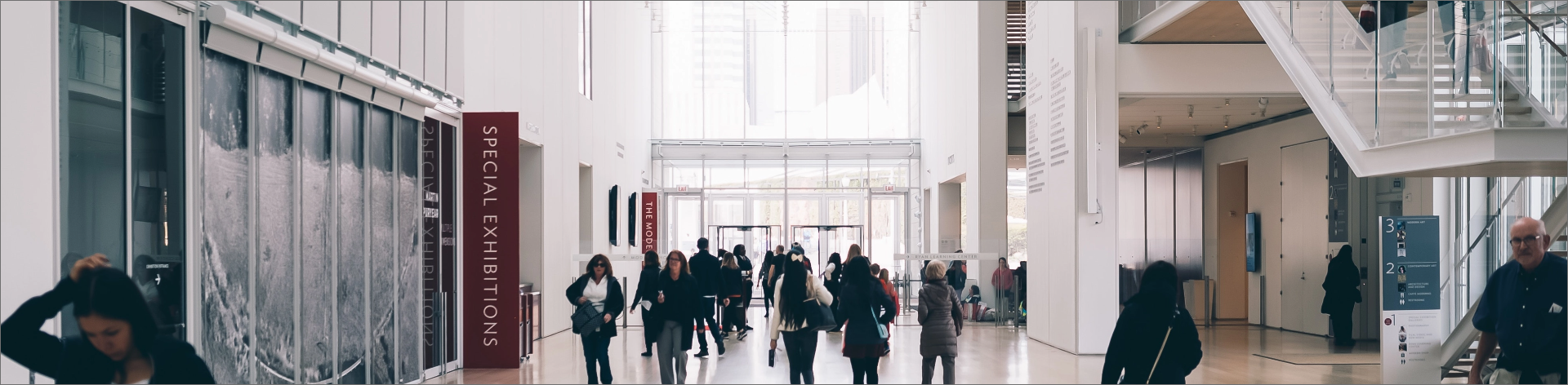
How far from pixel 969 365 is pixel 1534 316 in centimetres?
568

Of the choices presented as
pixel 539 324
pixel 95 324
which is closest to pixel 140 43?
pixel 95 324

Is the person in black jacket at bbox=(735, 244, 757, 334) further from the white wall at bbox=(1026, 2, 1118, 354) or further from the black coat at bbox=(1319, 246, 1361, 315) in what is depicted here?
the black coat at bbox=(1319, 246, 1361, 315)

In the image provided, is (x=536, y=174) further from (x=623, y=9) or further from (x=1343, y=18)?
(x=1343, y=18)

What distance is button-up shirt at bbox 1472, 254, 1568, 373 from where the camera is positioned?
195 inches

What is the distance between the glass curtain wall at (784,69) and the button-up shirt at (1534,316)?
20.5 m

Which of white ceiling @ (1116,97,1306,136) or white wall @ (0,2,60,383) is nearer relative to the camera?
white wall @ (0,2,60,383)

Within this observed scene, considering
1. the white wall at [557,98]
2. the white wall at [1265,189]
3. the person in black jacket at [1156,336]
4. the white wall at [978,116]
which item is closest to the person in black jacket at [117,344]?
the person in black jacket at [1156,336]

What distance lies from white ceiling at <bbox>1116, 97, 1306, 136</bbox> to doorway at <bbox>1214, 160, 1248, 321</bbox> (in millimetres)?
866

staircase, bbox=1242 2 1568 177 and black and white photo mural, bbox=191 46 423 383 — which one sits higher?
staircase, bbox=1242 2 1568 177

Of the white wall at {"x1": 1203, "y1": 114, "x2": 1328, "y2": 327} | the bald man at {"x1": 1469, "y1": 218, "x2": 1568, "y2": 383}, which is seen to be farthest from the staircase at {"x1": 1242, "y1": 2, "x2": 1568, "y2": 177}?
the white wall at {"x1": 1203, "y1": 114, "x2": 1328, "y2": 327}

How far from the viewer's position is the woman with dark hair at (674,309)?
755cm

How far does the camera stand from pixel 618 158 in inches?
763

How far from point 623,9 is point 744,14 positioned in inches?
254

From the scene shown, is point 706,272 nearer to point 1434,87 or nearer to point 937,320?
point 937,320
